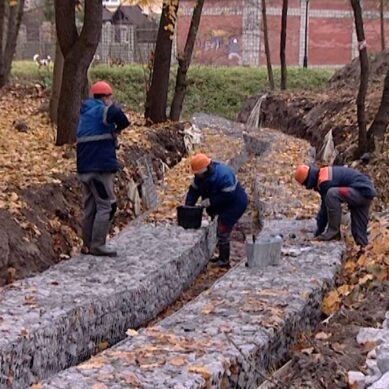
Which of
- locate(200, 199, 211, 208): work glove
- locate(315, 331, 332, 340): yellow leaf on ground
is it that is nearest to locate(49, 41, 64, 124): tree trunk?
locate(200, 199, 211, 208): work glove

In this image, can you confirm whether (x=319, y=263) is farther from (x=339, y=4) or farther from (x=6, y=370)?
(x=339, y=4)

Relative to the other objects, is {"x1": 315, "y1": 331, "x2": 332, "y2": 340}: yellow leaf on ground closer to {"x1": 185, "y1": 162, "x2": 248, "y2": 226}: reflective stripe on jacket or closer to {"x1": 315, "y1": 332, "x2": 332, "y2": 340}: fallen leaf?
{"x1": 315, "y1": 332, "x2": 332, "y2": 340}: fallen leaf

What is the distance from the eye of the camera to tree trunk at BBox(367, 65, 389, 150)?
16703 millimetres

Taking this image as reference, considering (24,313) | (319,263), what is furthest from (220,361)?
(319,263)

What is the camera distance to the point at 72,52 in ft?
51.4

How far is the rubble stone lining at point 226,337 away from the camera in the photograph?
22.8 feet

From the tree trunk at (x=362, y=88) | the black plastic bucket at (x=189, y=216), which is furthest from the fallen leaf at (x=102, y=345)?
the tree trunk at (x=362, y=88)

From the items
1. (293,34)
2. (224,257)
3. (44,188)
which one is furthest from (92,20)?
(293,34)

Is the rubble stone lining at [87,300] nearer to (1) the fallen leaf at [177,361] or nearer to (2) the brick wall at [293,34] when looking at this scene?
(1) the fallen leaf at [177,361]

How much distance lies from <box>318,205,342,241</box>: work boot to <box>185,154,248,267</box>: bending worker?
1339 mm

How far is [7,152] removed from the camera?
49.6 feet

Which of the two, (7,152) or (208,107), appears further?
(208,107)

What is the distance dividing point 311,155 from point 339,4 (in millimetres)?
32041

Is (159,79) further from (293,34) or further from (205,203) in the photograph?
(293,34)
